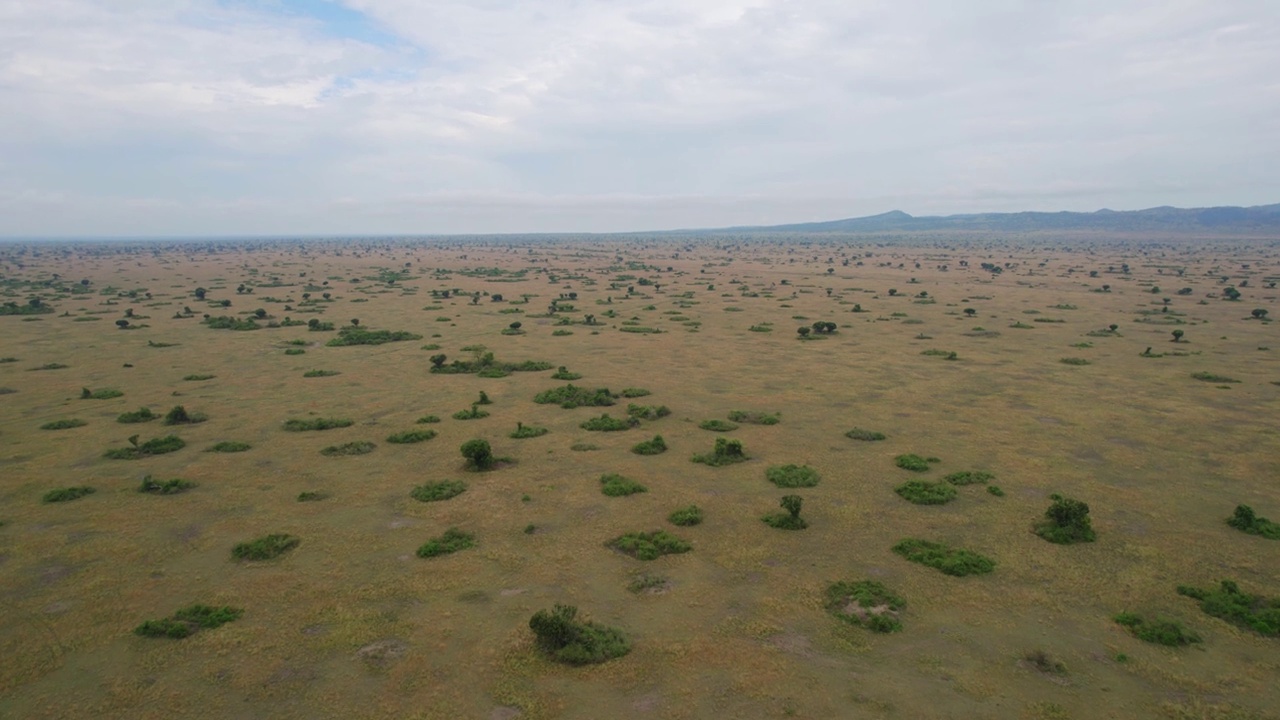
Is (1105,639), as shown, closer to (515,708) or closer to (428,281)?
(515,708)

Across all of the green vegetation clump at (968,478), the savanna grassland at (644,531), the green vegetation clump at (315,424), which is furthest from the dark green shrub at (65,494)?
the green vegetation clump at (968,478)

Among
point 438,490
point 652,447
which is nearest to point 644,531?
point 652,447

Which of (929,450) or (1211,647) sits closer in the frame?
(1211,647)

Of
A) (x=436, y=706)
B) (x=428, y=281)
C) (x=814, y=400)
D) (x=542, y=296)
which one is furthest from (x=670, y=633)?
(x=428, y=281)

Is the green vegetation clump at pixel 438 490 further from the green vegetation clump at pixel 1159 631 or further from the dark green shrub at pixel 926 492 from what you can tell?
the green vegetation clump at pixel 1159 631

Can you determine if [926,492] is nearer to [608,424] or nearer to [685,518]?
[685,518]
